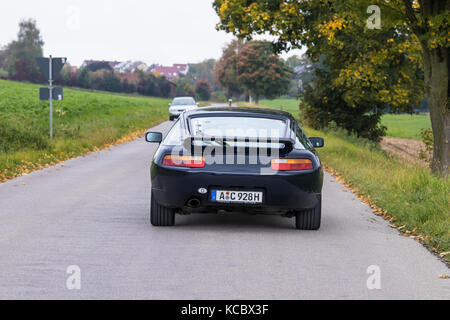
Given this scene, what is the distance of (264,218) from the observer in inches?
382

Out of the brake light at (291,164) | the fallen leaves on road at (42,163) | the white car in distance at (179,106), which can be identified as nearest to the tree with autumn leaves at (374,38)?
the fallen leaves on road at (42,163)

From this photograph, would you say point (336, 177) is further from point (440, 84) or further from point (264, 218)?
point (264, 218)

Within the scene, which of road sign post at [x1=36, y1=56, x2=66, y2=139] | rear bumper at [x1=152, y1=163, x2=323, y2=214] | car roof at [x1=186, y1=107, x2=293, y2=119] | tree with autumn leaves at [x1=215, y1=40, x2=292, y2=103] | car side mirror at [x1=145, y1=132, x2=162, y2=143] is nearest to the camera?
rear bumper at [x1=152, y1=163, x2=323, y2=214]

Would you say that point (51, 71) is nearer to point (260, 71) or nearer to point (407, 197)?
point (407, 197)

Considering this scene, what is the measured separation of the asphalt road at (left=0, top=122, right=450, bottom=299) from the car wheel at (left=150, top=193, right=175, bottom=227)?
0.16 meters

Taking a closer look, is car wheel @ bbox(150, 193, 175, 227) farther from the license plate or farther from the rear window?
the rear window

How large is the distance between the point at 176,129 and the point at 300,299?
12.8 ft

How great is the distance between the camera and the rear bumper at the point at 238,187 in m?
7.99

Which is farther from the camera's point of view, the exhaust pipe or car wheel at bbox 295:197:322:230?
car wheel at bbox 295:197:322:230

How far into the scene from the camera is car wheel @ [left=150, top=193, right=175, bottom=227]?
8.51m

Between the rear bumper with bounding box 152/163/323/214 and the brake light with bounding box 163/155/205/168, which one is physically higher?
the brake light with bounding box 163/155/205/168

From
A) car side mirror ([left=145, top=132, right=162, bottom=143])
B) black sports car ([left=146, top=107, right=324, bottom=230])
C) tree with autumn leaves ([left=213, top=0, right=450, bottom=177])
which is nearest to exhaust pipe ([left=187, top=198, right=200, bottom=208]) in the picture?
→ black sports car ([left=146, top=107, right=324, bottom=230])

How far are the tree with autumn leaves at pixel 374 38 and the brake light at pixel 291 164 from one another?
8122 millimetres

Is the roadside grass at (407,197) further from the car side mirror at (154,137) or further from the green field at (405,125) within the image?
the green field at (405,125)
